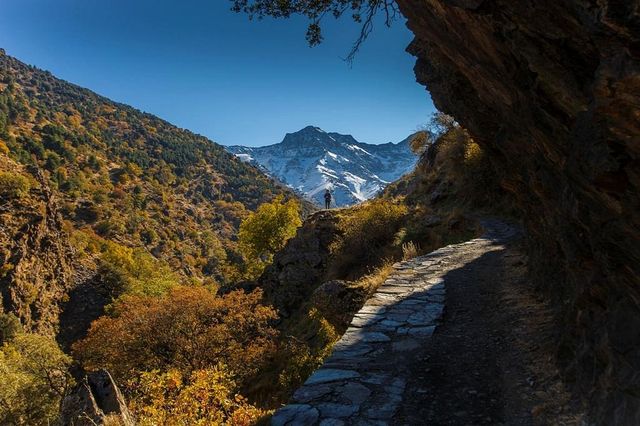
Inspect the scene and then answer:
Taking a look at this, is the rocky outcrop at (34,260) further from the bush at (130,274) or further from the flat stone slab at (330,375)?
the flat stone slab at (330,375)

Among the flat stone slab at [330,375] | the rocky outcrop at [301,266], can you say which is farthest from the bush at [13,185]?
the flat stone slab at [330,375]

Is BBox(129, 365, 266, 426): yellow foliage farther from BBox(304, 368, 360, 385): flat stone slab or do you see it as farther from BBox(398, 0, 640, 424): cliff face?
BBox(398, 0, 640, 424): cliff face

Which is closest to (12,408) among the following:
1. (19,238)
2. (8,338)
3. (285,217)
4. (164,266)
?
(8,338)

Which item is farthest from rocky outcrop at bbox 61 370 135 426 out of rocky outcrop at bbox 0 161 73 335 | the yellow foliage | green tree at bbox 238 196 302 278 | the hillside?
the hillside

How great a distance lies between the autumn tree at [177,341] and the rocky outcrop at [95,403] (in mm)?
8035

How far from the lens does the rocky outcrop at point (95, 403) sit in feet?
27.0

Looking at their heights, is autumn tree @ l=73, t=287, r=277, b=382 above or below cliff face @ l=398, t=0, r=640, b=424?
below

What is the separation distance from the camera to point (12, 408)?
773 inches

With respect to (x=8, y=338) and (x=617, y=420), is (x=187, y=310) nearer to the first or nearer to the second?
(x=617, y=420)

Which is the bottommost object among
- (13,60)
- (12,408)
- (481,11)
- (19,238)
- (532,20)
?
(12,408)

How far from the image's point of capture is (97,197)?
281 feet

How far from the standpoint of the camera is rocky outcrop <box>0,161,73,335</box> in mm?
42125

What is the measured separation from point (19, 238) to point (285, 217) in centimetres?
2925

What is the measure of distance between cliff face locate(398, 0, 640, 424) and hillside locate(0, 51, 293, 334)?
4830 cm
